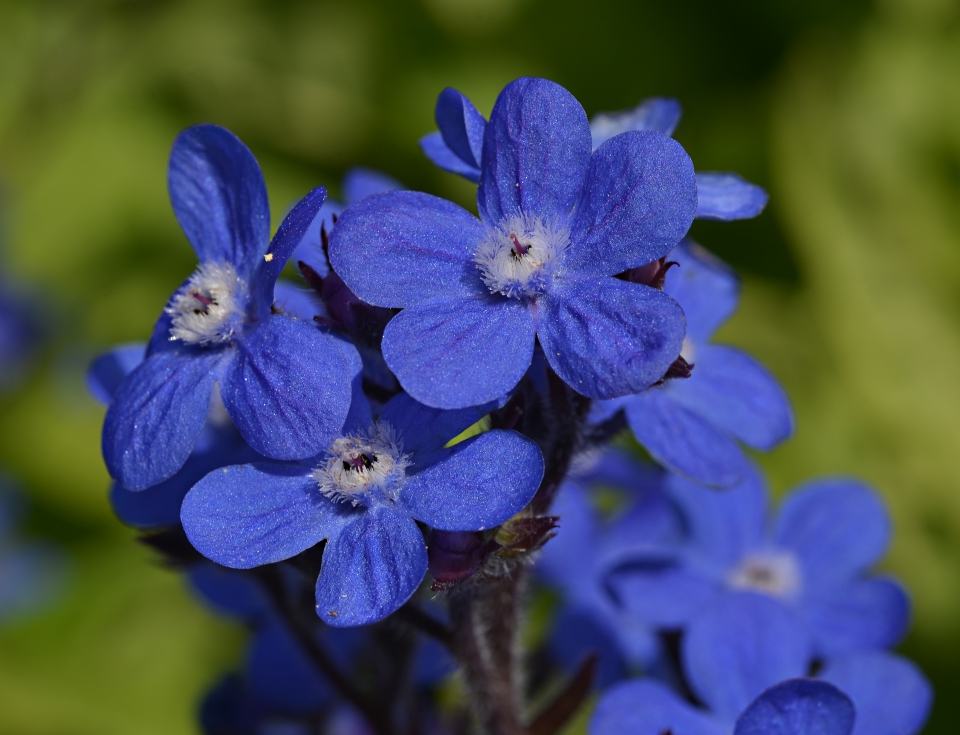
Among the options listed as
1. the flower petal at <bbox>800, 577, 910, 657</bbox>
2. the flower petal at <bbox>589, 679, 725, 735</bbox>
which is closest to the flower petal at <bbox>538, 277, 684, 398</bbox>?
the flower petal at <bbox>589, 679, 725, 735</bbox>

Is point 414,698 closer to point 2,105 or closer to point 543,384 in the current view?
point 543,384

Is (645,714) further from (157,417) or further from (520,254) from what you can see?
(157,417)

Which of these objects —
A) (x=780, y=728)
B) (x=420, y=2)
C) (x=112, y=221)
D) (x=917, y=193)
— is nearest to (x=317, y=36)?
(x=420, y=2)

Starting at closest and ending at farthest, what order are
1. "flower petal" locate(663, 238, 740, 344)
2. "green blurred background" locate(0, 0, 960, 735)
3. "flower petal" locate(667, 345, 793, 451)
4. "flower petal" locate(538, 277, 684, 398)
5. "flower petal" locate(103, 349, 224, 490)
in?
1. "flower petal" locate(538, 277, 684, 398)
2. "flower petal" locate(103, 349, 224, 490)
3. "flower petal" locate(667, 345, 793, 451)
4. "flower petal" locate(663, 238, 740, 344)
5. "green blurred background" locate(0, 0, 960, 735)

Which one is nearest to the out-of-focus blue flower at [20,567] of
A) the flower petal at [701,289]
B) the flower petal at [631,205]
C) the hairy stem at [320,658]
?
the hairy stem at [320,658]

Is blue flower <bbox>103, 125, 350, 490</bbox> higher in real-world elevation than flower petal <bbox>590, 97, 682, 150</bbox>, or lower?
lower

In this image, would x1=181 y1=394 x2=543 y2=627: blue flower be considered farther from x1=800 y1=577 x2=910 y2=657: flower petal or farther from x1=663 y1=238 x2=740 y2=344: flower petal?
x1=800 y1=577 x2=910 y2=657: flower petal

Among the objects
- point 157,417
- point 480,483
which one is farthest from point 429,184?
point 480,483
